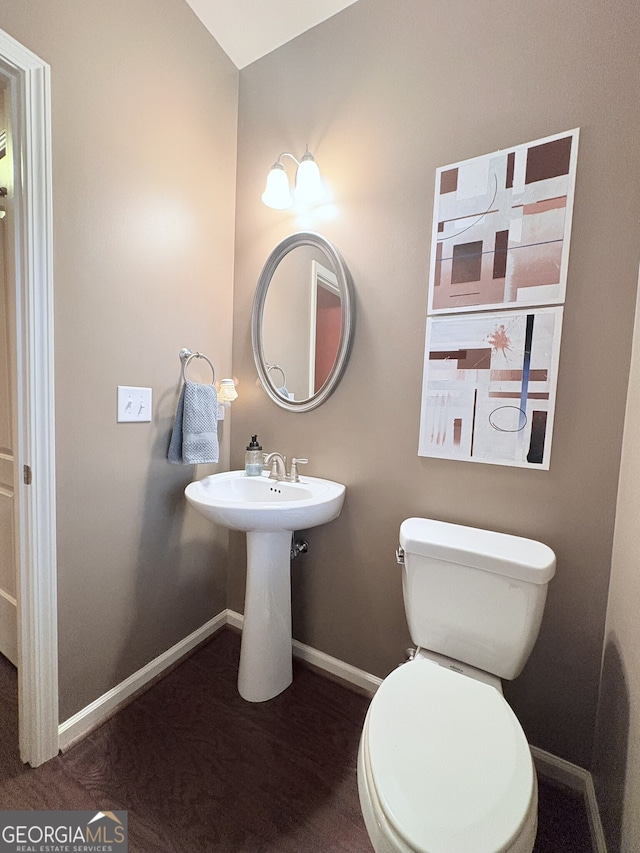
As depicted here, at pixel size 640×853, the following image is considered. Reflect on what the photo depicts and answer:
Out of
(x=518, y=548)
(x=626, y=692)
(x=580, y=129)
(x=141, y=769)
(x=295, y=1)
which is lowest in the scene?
(x=141, y=769)

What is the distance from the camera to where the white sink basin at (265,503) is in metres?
1.15

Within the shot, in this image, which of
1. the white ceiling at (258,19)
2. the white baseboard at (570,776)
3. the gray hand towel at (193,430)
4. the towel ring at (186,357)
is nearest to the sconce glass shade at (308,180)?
the white ceiling at (258,19)

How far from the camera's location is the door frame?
96 cm

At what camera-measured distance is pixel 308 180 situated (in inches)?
53.6

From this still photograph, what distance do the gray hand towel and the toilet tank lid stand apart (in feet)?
2.66

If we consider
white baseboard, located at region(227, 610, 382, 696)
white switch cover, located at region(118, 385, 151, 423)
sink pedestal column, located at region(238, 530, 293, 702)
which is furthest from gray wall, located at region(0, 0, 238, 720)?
white baseboard, located at region(227, 610, 382, 696)

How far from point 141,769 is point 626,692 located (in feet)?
4.50

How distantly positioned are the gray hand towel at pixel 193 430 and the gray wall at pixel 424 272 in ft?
0.89

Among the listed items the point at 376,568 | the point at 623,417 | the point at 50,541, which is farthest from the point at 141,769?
the point at 623,417

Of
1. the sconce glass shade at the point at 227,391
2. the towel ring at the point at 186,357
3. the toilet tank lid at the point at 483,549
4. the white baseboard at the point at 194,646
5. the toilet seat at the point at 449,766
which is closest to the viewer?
the toilet seat at the point at 449,766

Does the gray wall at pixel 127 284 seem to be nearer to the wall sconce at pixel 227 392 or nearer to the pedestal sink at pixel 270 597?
the wall sconce at pixel 227 392

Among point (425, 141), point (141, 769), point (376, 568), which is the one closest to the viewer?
point (141, 769)

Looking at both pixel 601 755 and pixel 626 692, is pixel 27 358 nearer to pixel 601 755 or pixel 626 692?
pixel 626 692

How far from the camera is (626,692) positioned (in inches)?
33.6
